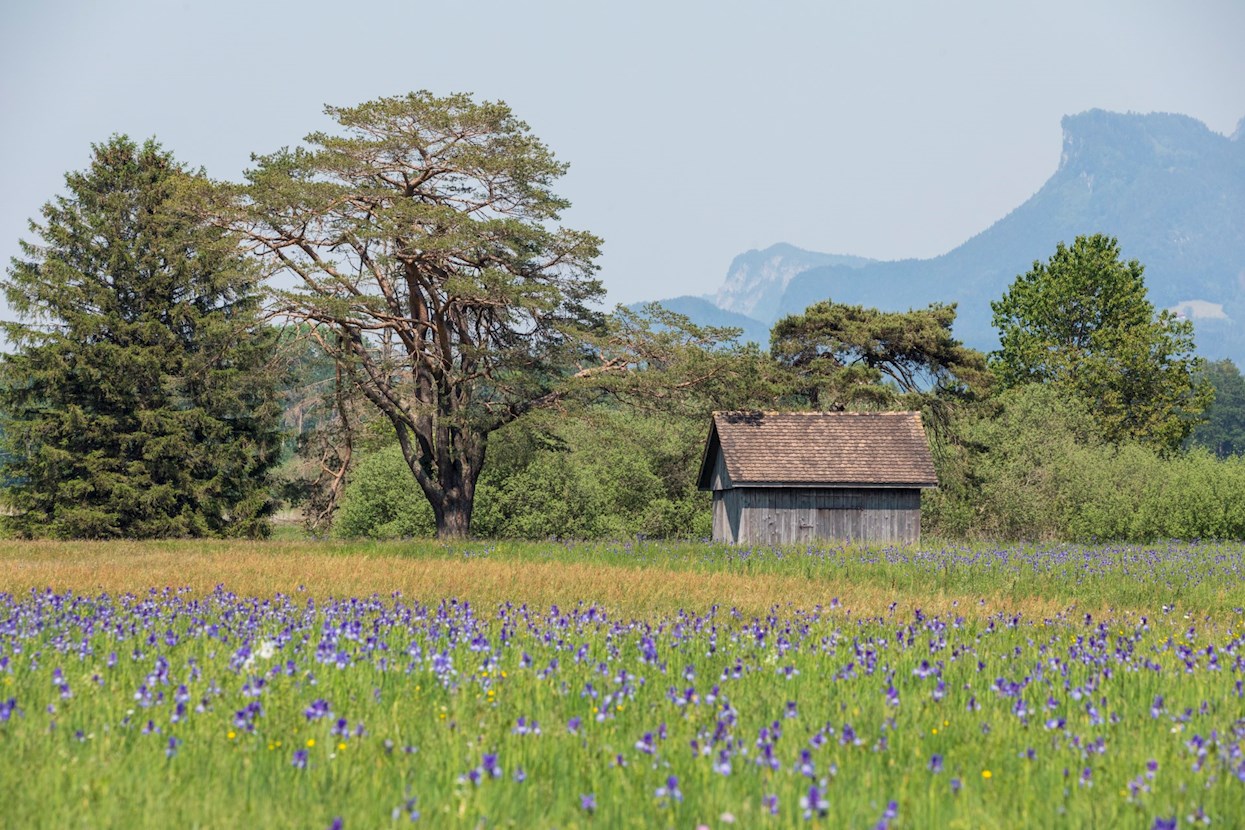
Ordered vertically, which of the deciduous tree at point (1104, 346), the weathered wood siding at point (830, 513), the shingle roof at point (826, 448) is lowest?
the weathered wood siding at point (830, 513)

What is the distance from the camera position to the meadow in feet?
16.2

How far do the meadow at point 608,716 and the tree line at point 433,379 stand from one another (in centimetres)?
1877

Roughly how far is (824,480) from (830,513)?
128cm

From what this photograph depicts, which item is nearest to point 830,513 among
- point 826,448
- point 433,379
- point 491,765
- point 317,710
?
point 826,448

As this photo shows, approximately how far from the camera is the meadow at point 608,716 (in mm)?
4938

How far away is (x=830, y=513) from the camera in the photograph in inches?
1468

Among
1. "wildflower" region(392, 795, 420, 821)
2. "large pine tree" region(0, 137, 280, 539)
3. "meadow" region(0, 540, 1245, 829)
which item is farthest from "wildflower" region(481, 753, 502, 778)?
"large pine tree" region(0, 137, 280, 539)

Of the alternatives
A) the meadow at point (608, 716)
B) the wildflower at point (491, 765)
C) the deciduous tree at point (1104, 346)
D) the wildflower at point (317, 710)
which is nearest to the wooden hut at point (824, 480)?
the deciduous tree at point (1104, 346)

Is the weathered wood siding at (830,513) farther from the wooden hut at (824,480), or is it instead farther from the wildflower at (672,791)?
the wildflower at (672,791)

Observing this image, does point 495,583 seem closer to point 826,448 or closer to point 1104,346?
point 826,448

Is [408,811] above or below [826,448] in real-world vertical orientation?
below

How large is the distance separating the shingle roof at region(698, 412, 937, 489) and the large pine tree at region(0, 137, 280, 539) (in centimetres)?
1603

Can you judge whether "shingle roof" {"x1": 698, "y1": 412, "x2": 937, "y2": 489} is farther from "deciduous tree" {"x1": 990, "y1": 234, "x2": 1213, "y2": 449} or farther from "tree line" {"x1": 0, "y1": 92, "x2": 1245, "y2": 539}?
"deciduous tree" {"x1": 990, "y1": 234, "x2": 1213, "y2": 449}

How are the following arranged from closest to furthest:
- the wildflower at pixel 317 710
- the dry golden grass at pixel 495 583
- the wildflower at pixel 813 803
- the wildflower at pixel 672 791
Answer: the wildflower at pixel 813 803, the wildflower at pixel 672 791, the wildflower at pixel 317 710, the dry golden grass at pixel 495 583
